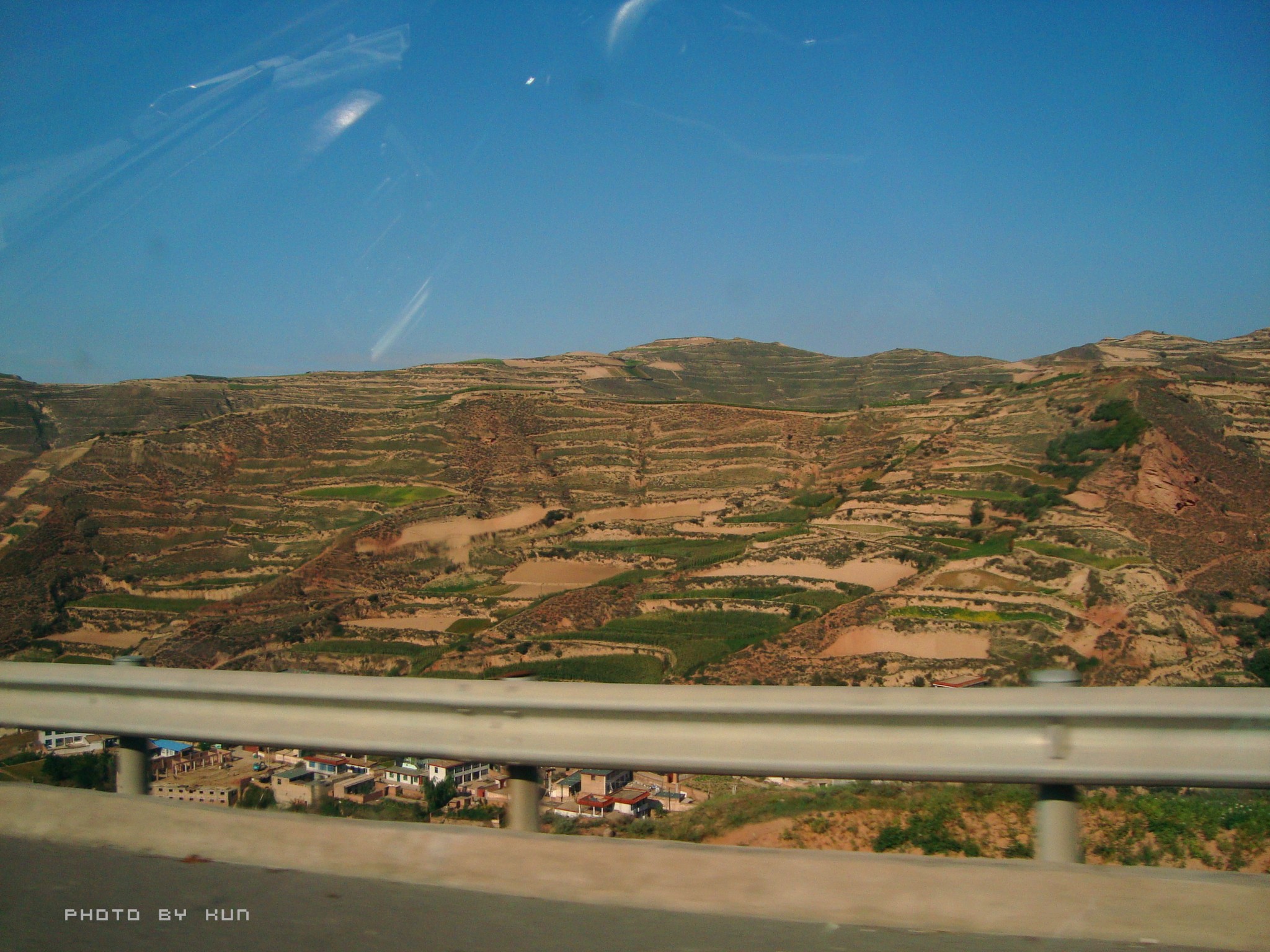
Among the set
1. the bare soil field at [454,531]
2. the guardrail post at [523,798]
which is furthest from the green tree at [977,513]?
the guardrail post at [523,798]

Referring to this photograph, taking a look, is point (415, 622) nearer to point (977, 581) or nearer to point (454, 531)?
point (454, 531)

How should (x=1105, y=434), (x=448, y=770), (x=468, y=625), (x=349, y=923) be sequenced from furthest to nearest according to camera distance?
(x=1105, y=434) < (x=468, y=625) < (x=448, y=770) < (x=349, y=923)

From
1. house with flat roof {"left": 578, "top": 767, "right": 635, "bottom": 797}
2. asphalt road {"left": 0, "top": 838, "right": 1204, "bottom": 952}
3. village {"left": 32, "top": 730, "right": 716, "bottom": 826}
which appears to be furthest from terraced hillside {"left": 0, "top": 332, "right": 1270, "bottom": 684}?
asphalt road {"left": 0, "top": 838, "right": 1204, "bottom": 952}

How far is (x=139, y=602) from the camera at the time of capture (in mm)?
11672

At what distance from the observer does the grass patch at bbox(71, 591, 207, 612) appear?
11.4 meters

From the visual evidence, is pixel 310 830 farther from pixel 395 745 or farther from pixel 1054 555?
pixel 1054 555

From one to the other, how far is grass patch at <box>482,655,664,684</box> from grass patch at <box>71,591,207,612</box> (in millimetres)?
4885

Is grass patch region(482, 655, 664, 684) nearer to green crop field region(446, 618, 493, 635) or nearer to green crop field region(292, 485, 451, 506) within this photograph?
green crop field region(446, 618, 493, 635)

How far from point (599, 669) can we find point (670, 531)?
5.88 meters

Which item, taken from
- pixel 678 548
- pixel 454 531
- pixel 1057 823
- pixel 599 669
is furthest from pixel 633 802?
pixel 454 531

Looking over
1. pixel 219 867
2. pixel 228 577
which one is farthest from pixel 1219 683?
pixel 228 577

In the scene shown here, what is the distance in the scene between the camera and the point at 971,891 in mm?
3410

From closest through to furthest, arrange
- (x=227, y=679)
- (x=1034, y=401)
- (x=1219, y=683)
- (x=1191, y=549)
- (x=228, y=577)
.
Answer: (x=227, y=679) < (x=1219, y=683) < (x=1191, y=549) < (x=228, y=577) < (x=1034, y=401)

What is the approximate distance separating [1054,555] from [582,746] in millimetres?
7511
